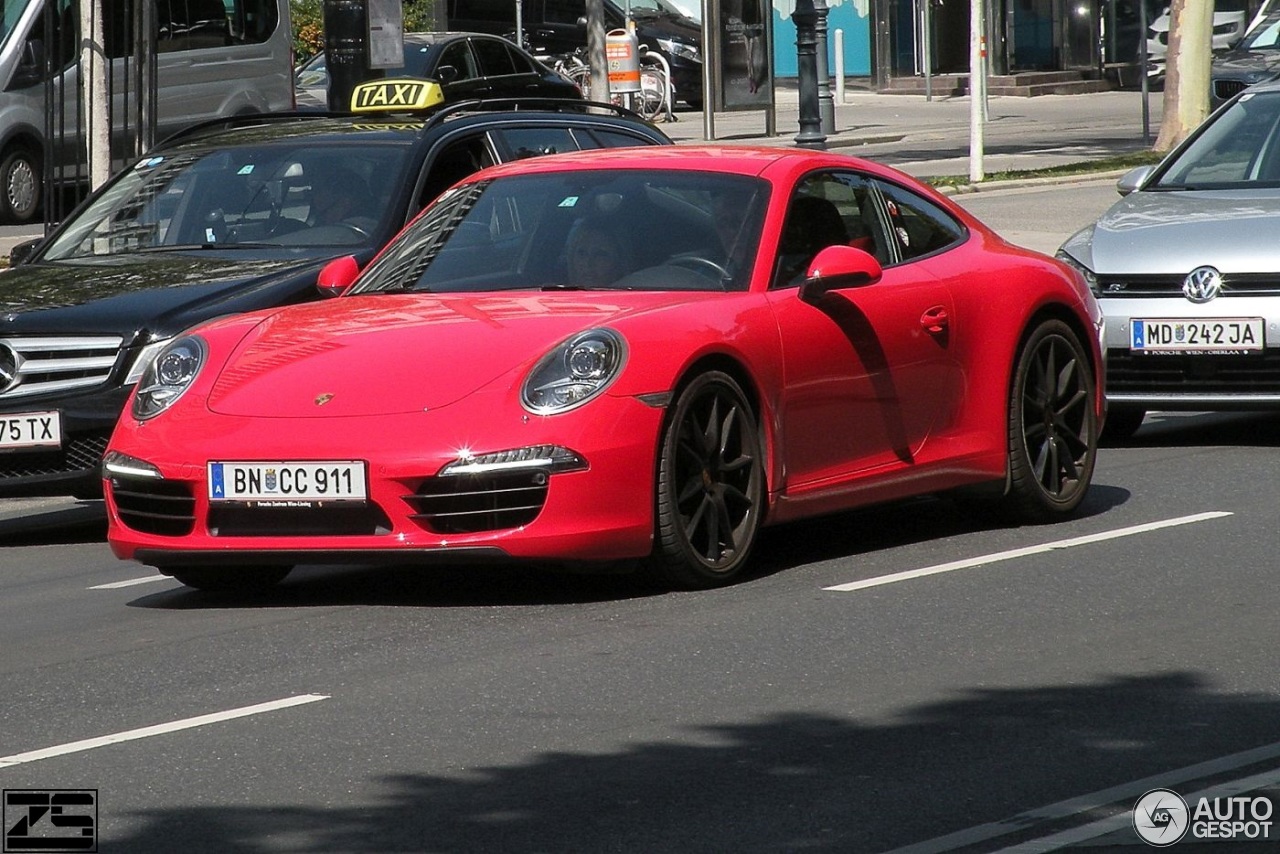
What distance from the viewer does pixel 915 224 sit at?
898 cm

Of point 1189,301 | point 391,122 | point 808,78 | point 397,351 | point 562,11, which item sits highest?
point 562,11

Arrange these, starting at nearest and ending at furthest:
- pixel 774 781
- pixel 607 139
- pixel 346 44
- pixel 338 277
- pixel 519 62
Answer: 1. pixel 774 781
2. pixel 338 277
3. pixel 607 139
4. pixel 346 44
5. pixel 519 62

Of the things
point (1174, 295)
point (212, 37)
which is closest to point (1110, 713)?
point (1174, 295)

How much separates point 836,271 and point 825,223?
0.57 meters

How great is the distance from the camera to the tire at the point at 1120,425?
11617mm

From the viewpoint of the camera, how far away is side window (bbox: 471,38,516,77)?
101ft

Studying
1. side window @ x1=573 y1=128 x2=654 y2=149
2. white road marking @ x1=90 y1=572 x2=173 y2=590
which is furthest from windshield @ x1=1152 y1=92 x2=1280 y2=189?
white road marking @ x1=90 y1=572 x2=173 y2=590

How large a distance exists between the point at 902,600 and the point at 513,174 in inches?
90.0

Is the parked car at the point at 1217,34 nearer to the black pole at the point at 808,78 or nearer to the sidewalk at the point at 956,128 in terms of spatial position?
the sidewalk at the point at 956,128

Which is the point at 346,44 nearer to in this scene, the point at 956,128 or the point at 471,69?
the point at 471,69

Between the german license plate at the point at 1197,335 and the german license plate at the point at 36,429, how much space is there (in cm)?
462

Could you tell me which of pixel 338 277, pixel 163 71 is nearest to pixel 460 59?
pixel 163 71

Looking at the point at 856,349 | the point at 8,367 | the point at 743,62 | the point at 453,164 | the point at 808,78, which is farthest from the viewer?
the point at 743,62

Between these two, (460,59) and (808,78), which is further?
(460,59)
